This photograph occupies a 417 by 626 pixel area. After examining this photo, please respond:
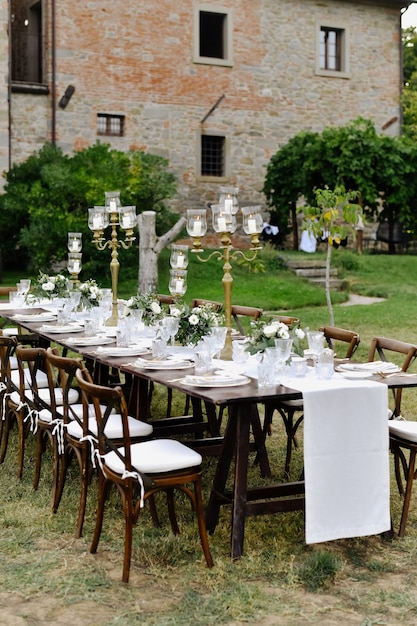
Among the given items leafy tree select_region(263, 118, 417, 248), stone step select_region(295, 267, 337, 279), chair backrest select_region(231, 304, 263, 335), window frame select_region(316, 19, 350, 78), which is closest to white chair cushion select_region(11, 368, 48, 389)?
chair backrest select_region(231, 304, 263, 335)

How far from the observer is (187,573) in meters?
3.67

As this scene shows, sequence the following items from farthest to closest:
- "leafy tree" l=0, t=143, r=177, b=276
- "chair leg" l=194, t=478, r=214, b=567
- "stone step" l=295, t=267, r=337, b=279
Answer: "stone step" l=295, t=267, r=337, b=279 < "leafy tree" l=0, t=143, r=177, b=276 < "chair leg" l=194, t=478, r=214, b=567

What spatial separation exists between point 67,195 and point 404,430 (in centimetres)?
1213

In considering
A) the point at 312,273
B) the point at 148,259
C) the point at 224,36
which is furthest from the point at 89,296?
the point at 224,36

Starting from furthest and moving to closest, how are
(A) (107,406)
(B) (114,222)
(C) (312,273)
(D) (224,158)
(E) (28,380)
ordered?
(D) (224,158) < (C) (312,273) < (B) (114,222) < (E) (28,380) < (A) (107,406)

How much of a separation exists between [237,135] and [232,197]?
17.3 m

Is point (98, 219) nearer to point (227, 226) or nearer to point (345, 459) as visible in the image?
point (227, 226)

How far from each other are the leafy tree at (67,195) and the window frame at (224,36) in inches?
188

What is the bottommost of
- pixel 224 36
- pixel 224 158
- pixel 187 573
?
pixel 187 573

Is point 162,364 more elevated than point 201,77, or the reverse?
point 201,77

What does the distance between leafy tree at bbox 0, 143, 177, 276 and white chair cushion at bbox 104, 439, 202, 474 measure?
37.1 feet

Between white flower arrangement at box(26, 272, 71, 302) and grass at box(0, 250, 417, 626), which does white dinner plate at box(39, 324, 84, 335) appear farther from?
white flower arrangement at box(26, 272, 71, 302)

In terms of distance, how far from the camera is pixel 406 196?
19.7 metres

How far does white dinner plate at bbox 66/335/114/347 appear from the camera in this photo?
5344 mm
